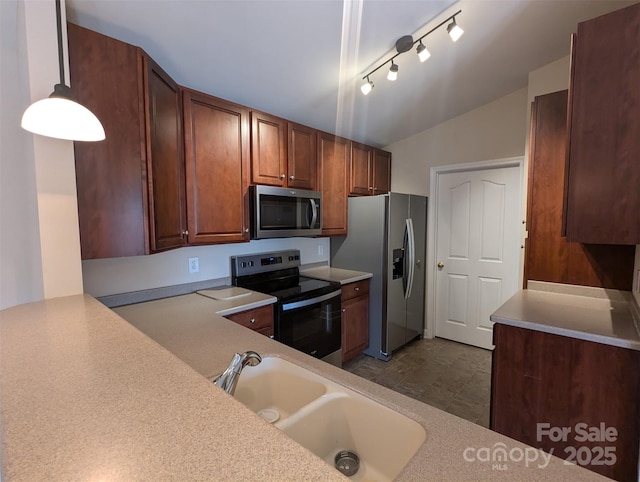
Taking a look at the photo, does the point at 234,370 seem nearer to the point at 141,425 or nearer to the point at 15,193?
the point at 141,425

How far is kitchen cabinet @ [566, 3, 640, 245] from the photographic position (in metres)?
1.29

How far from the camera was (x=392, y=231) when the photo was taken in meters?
2.94

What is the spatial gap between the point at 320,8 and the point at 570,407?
234 centimetres

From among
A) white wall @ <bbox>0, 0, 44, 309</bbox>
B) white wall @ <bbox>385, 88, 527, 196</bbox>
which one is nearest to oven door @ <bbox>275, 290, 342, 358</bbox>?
white wall @ <bbox>0, 0, 44, 309</bbox>

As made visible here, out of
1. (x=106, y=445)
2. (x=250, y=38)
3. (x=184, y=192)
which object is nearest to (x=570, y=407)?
(x=106, y=445)

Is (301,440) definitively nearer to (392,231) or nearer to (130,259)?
(130,259)

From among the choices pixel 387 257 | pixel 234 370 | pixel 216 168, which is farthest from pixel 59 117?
pixel 387 257

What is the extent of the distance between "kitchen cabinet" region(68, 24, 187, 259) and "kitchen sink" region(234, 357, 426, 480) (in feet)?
3.00

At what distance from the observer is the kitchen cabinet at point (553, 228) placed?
6.10ft

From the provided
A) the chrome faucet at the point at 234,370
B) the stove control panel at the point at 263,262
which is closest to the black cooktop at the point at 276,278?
the stove control panel at the point at 263,262

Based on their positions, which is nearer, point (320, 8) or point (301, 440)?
point (301, 440)

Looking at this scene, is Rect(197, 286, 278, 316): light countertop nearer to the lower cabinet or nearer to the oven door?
the lower cabinet

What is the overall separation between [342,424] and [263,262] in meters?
1.86

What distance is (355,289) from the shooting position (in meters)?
2.90
